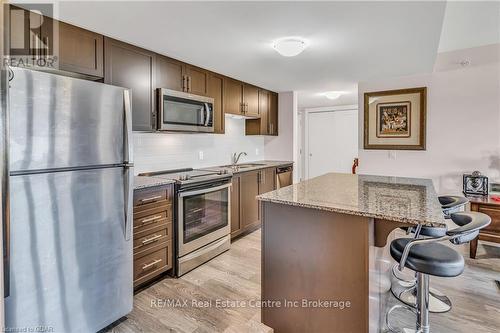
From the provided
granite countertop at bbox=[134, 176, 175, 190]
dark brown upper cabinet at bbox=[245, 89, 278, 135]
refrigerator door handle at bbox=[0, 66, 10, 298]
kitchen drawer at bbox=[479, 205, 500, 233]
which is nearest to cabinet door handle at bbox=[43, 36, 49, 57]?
refrigerator door handle at bbox=[0, 66, 10, 298]

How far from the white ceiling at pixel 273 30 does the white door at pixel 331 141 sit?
3.19 m

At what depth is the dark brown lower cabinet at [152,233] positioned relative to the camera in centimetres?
235

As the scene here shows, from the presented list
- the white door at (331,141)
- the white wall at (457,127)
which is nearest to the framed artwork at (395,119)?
the white wall at (457,127)

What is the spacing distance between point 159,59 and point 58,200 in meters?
1.80

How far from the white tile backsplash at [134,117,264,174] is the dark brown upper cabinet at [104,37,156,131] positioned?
42cm

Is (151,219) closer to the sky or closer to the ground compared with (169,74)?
closer to the ground

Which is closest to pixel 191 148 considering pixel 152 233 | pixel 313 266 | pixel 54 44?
pixel 152 233

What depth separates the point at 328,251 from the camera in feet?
5.23

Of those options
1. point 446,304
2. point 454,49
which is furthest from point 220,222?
point 454,49

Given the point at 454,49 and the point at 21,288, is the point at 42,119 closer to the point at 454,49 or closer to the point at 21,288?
the point at 21,288

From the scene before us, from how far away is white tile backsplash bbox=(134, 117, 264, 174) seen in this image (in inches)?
123

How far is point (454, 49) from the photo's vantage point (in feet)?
9.63

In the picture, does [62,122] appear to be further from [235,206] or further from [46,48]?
[235,206]

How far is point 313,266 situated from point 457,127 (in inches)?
129
